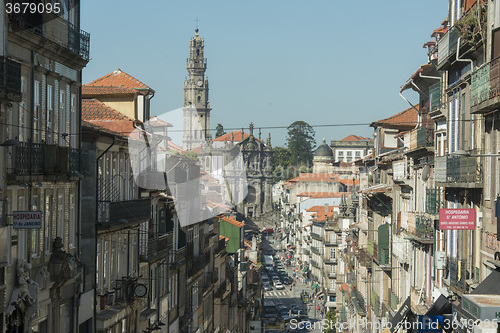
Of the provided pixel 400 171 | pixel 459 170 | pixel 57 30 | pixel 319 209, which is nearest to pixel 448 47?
pixel 459 170

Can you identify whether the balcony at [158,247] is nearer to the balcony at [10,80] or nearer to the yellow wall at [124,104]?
the yellow wall at [124,104]

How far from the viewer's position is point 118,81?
32219 mm

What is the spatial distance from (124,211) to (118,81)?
26.3ft

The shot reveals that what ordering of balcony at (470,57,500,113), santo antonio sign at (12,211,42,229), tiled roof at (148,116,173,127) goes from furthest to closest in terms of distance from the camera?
tiled roof at (148,116,173,127) < balcony at (470,57,500,113) < santo antonio sign at (12,211,42,229)

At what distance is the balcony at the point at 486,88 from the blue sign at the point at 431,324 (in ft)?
23.0

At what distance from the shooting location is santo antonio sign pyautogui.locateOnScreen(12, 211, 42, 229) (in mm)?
16734

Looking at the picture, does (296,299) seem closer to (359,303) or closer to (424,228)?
(359,303)

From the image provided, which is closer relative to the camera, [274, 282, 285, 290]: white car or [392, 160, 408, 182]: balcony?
[392, 160, 408, 182]: balcony

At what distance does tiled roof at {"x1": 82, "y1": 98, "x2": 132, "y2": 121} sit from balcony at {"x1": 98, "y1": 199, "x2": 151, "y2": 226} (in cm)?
295

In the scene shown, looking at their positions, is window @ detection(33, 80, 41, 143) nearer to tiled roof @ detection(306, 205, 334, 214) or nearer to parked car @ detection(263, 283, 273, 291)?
parked car @ detection(263, 283, 273, 291)

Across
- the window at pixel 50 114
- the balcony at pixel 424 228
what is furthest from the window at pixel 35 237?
the balcony at pixel 424 228

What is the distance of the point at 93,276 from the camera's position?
23406 millimetres

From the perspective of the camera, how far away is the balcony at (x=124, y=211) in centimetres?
2414

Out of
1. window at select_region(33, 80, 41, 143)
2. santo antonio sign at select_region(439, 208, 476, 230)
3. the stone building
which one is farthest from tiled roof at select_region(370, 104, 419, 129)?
window at select_region(33, 80, 41, 143)
